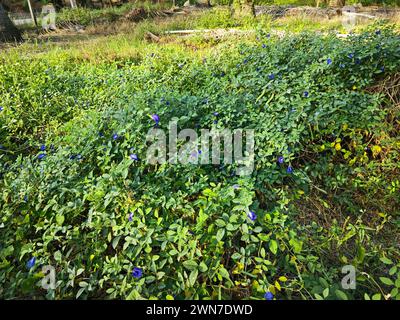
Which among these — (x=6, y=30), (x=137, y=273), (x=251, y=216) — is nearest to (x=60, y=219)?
(x=137, y=273)

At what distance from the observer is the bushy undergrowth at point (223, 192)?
136cm

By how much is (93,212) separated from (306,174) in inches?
53.2

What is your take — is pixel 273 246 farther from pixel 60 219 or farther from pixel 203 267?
pixel 60 219

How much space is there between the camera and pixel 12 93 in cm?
308

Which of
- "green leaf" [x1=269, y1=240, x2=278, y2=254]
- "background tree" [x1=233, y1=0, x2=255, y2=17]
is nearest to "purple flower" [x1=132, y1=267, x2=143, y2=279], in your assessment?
"green leaf" [x1=269, y1=240, x2=278, y2=254]

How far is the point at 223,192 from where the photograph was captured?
1.55 m

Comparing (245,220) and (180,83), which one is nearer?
(245,220)

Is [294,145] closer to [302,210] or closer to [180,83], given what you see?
[302,210]

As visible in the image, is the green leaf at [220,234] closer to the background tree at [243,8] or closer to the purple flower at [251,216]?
the purple flower at [251,216]

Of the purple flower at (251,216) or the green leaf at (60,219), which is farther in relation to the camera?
the green leaf at (60,219)

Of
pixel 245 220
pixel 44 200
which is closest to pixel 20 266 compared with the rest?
pixel 44 200

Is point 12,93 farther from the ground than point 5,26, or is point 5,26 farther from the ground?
point 5,26

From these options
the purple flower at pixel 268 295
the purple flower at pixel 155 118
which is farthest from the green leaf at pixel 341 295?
the purple flower at pixel 155 118

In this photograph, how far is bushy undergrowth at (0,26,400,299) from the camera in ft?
4.46
